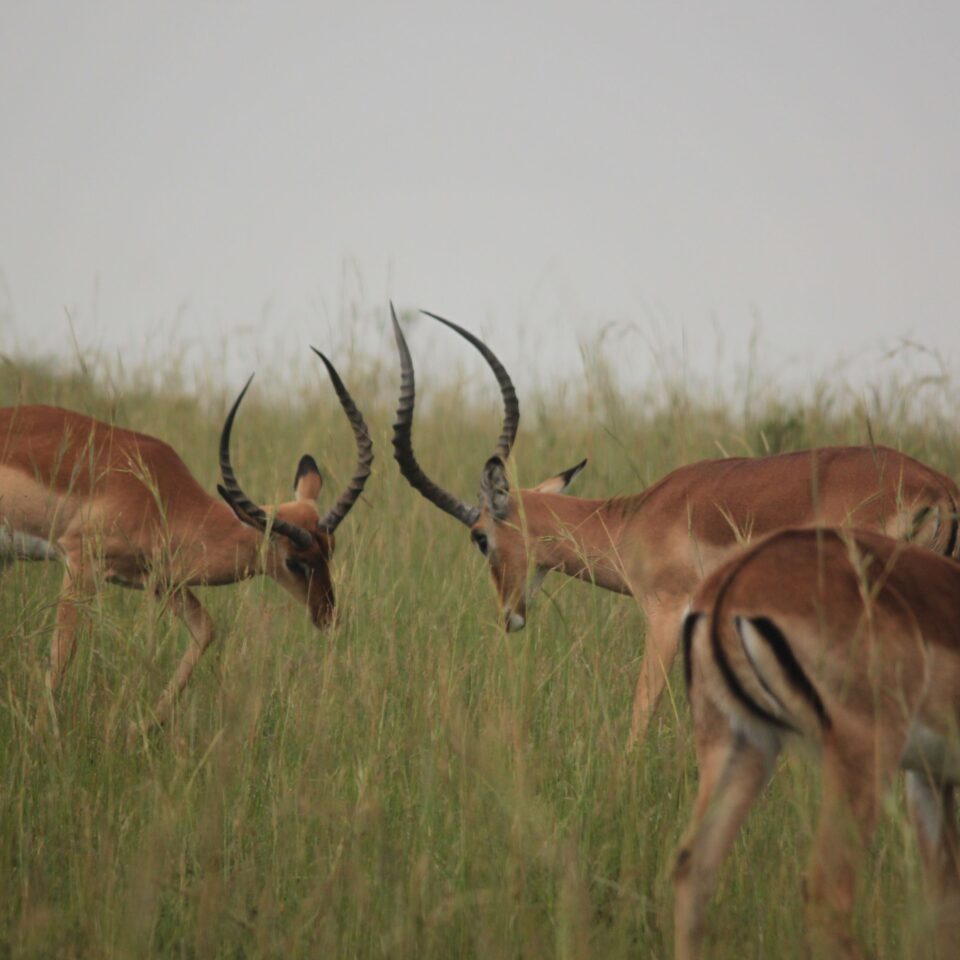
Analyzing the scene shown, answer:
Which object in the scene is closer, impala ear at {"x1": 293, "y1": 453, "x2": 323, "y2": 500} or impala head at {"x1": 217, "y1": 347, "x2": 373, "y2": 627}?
impala head at {"x1": 217, "y1": 347, "x2": 373, "y2": 627}

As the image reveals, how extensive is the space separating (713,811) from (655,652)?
7.65 feet

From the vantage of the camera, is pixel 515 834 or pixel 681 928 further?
pixel 515 834

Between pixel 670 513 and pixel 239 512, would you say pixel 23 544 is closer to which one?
pixel 239 512

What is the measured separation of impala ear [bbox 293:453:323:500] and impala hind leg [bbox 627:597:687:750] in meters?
1.72

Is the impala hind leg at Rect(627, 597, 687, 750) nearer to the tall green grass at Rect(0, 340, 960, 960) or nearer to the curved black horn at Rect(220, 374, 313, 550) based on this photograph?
the tall green grass at Rect(0, 340, 960, 960)

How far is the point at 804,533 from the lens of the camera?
247 cm

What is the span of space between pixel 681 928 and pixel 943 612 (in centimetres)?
76

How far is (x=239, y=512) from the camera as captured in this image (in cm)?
530

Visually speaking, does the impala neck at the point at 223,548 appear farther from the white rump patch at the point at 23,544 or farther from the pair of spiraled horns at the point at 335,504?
the white rump patch at the point at 23,544

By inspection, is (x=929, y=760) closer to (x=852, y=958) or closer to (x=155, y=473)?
(x=852, y=958)

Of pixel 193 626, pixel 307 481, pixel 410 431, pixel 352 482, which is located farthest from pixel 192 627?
pixel 410 431

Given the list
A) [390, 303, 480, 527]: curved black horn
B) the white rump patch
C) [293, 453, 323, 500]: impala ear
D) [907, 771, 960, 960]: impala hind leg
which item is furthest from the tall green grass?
[293, 453, 323, 500]: impala ear

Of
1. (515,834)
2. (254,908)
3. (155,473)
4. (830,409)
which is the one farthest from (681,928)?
(830,409)

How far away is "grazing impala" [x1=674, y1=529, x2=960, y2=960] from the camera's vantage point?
2.17 meters
